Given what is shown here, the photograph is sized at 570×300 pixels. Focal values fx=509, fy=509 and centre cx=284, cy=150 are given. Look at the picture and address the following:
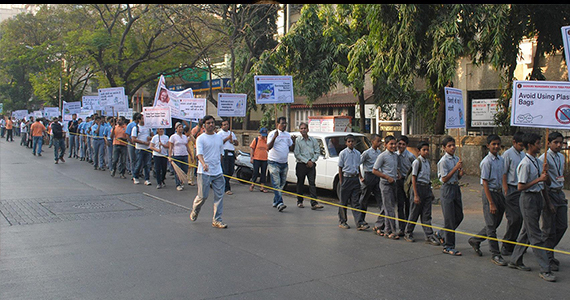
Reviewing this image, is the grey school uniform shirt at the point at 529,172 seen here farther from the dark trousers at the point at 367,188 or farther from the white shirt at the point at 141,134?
the white shirt at the point at 141,134

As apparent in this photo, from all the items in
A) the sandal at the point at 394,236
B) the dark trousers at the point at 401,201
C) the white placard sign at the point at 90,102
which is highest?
the white placard sign at the point at 90,102

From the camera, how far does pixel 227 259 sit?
21.0 ft

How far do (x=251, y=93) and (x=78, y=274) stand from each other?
15480 mm

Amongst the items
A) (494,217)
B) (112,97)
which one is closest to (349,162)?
(494,217)

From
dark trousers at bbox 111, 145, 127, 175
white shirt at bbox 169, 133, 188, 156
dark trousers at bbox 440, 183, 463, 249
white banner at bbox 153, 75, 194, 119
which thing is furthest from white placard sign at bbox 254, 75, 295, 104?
dark trousers at bbox 440, 183, 463, 249

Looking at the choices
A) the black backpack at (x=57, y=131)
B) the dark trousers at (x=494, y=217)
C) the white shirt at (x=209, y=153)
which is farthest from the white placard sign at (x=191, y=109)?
the dark trousers at (x=494, y=217)

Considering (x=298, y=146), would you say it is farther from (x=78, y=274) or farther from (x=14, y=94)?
(x=14, y=94)

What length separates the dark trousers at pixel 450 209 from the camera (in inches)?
273

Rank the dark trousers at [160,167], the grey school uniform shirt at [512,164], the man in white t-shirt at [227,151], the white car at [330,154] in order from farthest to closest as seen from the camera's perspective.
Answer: the dark trousers at [160,167]
the man in white t-shirt at [227,151]
the white car at [330,154]
the grey school uniform shirt at [512,164]

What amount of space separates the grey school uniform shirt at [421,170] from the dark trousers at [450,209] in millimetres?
452

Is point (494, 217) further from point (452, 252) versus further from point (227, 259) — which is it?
point (227, 259)

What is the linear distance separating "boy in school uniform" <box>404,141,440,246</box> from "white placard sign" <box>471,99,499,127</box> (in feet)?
32.0

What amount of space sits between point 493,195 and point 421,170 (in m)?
1.11

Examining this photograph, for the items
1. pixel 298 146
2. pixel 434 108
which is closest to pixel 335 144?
pixel 298 146
